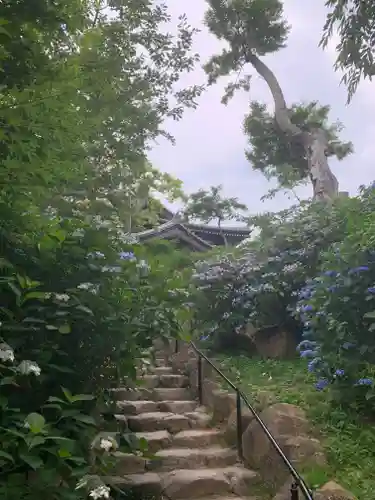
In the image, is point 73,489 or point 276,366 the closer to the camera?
point 73,489

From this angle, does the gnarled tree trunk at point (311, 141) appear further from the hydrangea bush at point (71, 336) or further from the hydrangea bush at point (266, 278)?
the hydrangea bush at point (71, 336)

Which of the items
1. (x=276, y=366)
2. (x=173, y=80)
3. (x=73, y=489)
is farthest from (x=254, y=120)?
(x=73, y=489)

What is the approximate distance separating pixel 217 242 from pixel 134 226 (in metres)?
7.73

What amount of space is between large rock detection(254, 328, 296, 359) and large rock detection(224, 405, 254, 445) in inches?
82.0

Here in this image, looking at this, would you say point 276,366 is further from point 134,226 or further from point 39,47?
point 134,226

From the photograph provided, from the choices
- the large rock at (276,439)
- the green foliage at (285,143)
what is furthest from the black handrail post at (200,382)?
the green foliage at (285,143)

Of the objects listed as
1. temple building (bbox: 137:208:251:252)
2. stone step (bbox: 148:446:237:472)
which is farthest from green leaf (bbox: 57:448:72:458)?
temple building (bbox: 137:208:251:252)

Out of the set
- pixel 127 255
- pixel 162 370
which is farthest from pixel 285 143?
pixel 127 255

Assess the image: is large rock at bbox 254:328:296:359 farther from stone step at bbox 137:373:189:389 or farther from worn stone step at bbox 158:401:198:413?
worn stone step at bbox 158:401:198:413

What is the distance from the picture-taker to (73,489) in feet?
7.64

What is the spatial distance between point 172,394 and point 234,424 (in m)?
1.25

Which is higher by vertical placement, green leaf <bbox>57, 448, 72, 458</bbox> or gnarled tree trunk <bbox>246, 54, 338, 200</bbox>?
gnarled tree trunk <bbox>246, 54, 338, 200</bbox>

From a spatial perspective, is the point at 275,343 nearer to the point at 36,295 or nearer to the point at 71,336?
the point at 71,336

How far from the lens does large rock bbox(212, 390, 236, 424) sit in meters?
4.83
